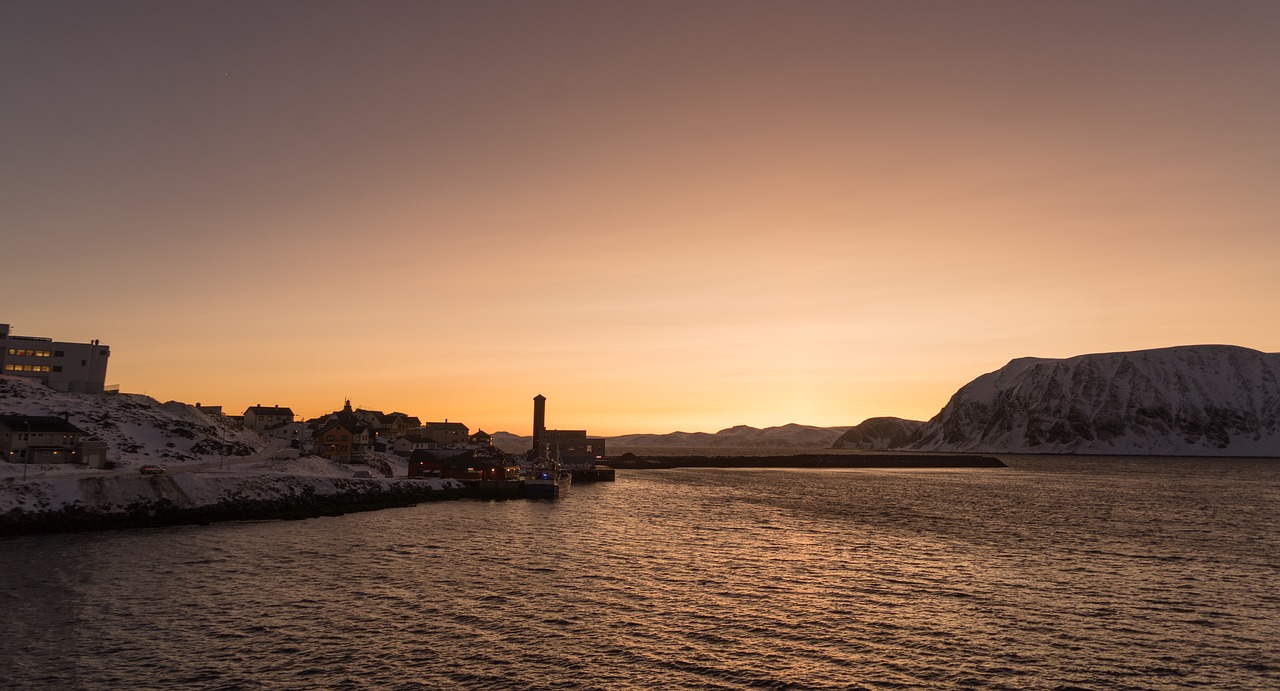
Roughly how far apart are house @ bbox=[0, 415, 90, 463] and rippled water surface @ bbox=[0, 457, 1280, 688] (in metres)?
35.3

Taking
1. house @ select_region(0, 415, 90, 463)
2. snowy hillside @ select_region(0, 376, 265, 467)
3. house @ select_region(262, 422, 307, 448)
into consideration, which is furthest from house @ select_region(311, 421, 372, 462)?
house @ select_region(0, 415, 90, 463)

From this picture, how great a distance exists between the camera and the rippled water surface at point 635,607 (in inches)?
1232

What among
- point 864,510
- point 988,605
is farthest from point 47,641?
point 864,510

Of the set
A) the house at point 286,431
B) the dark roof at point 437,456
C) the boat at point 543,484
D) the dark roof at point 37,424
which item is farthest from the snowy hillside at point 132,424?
the boat at point 543,484

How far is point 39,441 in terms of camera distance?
92812mm

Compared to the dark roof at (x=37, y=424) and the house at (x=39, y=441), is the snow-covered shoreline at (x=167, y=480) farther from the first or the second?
the dark roof at (x=37, y=424)

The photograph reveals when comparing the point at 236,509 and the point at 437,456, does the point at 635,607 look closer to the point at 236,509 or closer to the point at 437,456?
the point at 236,509

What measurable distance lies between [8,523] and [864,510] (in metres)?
101

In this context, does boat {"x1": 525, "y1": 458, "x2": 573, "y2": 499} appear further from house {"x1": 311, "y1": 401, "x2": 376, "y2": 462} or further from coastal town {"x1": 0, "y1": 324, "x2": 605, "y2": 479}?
house {"x1": 311, "y1": 401, "x2": 376, "y2": 462}

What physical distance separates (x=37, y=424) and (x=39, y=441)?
2528 mm

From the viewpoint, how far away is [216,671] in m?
30.1

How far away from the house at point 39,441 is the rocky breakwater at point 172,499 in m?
18.8

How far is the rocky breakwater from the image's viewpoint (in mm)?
68562

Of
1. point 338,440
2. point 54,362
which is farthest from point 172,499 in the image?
point 54,362
